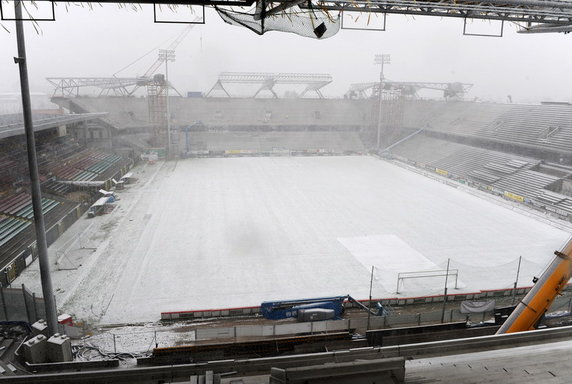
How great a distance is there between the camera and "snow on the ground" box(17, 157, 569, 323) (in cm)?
708

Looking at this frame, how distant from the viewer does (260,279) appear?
24.8 feet

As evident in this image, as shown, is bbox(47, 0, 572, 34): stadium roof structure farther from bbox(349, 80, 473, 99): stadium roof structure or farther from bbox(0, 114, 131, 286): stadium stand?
bbox(349, 80, 473, 99): stadium roof structure

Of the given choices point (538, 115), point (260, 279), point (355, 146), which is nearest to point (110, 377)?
point (260, 279)

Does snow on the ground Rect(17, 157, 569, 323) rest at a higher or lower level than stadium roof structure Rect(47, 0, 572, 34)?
lower

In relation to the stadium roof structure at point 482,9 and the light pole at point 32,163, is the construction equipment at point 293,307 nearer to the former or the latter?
the light pole at point 32,163

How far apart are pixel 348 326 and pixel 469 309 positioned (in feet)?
6.72

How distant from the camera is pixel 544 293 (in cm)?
370

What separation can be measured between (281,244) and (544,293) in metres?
6.15

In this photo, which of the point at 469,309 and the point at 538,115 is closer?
the point at 469,309

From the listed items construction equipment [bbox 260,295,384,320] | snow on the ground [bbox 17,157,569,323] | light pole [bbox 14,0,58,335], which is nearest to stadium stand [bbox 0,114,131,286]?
snow on the ground [bbox 17,157,569,323]

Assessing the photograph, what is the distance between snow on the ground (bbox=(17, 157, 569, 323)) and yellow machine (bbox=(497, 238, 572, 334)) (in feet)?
10.9

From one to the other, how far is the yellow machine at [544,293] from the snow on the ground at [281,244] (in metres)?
3.31

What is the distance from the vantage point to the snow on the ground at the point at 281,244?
708cm

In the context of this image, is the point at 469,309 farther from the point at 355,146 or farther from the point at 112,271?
the point at 355,146
